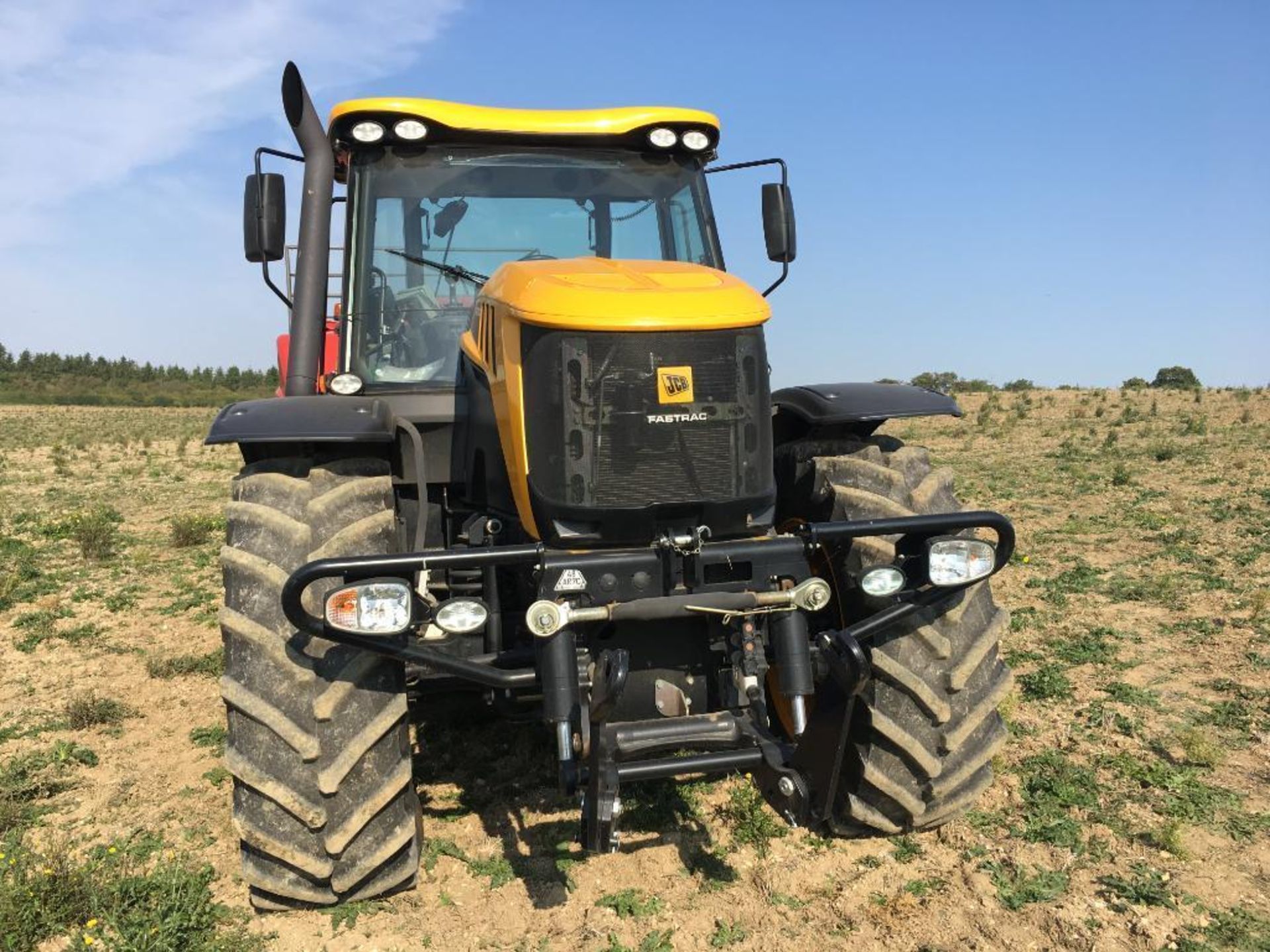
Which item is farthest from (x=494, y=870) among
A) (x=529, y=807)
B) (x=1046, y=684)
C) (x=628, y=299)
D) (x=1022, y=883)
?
(x=1046, y=684)

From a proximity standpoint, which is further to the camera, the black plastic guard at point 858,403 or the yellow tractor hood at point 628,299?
the black plastic guard at point 858,403

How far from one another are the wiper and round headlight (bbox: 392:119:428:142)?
1.59 feet

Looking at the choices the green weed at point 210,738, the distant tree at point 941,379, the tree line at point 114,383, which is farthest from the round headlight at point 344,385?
the tree line at point 114,383

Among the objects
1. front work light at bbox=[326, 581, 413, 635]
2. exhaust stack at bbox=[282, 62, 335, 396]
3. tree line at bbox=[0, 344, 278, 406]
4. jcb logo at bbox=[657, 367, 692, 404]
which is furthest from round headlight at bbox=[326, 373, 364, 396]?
tree line at bbox=[0, 344, 278, 406]

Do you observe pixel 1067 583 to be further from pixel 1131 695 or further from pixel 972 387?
pixel 972 387

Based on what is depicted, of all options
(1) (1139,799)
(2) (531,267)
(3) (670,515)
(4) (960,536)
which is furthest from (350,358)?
(1) (1139,799)

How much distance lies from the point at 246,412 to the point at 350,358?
0.82 metres

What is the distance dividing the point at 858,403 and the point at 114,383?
7012cm

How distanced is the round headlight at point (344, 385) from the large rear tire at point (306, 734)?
2.88ft

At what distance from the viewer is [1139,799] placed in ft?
14.2

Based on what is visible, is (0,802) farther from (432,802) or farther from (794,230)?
(794,230)

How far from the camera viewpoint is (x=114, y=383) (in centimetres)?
6544

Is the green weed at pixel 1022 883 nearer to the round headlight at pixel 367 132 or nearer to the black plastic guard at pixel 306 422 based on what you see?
the black plastic guard at pixel 306 422

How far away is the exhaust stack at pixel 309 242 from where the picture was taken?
4.93 metres
